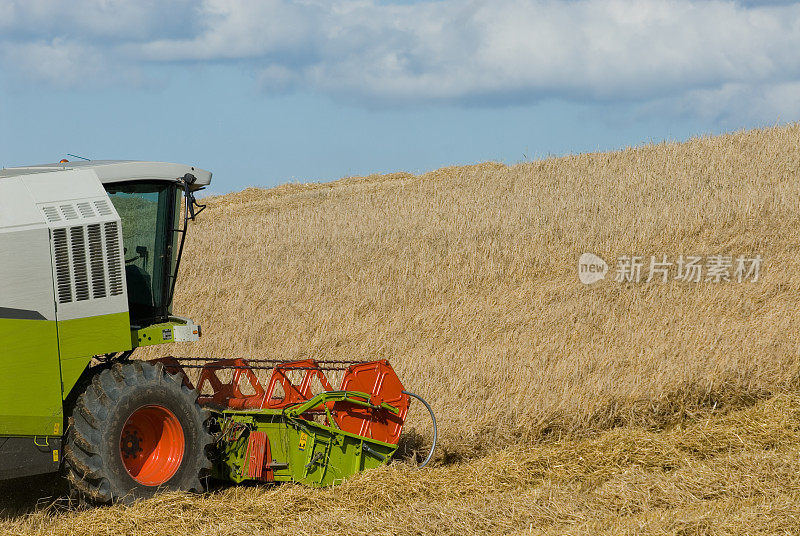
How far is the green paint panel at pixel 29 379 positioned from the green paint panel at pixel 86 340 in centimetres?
6

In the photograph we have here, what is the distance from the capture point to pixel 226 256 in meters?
16.1

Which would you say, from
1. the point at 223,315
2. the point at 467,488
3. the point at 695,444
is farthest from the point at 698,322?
the point at 223,315

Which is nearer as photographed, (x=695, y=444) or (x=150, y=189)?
(x=150, y=189)

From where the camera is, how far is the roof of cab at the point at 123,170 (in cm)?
648

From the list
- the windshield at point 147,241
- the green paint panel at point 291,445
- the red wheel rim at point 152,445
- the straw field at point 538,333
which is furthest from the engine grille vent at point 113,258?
the straw field at point 538,333

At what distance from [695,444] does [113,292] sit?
4.80m

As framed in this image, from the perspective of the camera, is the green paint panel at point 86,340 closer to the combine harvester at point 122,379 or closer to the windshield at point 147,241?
the combine harvester at point 122,379

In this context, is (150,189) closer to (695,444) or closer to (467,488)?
(467,488)

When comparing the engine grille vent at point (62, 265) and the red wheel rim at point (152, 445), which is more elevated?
the engine grille vent at point (62, 265)

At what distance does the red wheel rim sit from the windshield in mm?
774

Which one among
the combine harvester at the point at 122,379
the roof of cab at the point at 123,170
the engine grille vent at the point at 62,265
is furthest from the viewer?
the roof of cab at the point at 123,170

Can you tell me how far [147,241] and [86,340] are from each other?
3.27 feet

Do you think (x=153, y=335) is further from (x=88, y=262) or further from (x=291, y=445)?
(x=291, y=445)

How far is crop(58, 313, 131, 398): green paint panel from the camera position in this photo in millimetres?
5980
